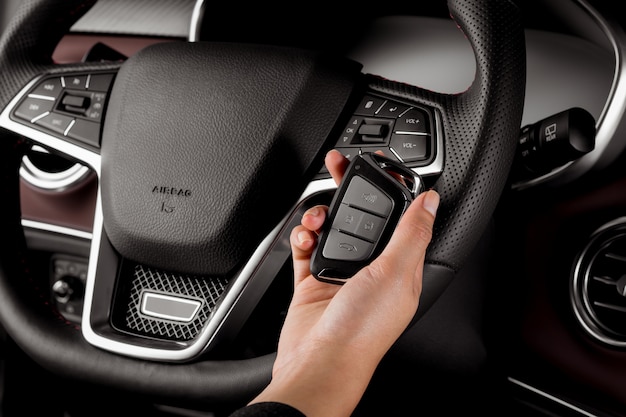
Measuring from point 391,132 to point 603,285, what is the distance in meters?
0.38

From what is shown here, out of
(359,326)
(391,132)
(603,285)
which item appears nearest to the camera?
(359,326)

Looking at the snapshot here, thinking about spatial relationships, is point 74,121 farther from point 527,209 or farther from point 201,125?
point 527,209

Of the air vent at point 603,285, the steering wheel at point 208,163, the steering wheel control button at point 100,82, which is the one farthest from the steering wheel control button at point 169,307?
the air vent at point 603,285

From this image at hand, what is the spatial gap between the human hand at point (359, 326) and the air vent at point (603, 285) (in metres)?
0.34

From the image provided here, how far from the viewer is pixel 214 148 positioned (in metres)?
0.79

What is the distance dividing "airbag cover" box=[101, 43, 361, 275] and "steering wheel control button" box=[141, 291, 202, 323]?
41mm

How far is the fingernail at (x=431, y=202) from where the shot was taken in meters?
0.63

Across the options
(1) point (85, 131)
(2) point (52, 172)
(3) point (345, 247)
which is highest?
(3) point (345, 247)

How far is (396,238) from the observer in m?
0.62

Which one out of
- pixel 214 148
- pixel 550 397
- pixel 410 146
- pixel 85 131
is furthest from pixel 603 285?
pixel 85 131

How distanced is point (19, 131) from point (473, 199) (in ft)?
1.99

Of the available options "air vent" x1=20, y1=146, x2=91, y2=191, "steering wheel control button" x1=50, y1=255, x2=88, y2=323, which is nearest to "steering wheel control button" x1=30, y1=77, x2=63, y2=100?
"air vent" x1=20, y1=146, x2=91, y2=191

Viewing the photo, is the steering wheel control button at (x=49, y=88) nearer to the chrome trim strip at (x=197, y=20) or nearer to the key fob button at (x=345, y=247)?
the chrome trim strip at (x=197, y=20)

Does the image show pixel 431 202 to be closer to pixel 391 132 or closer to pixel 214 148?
Result: pixel 391 132
